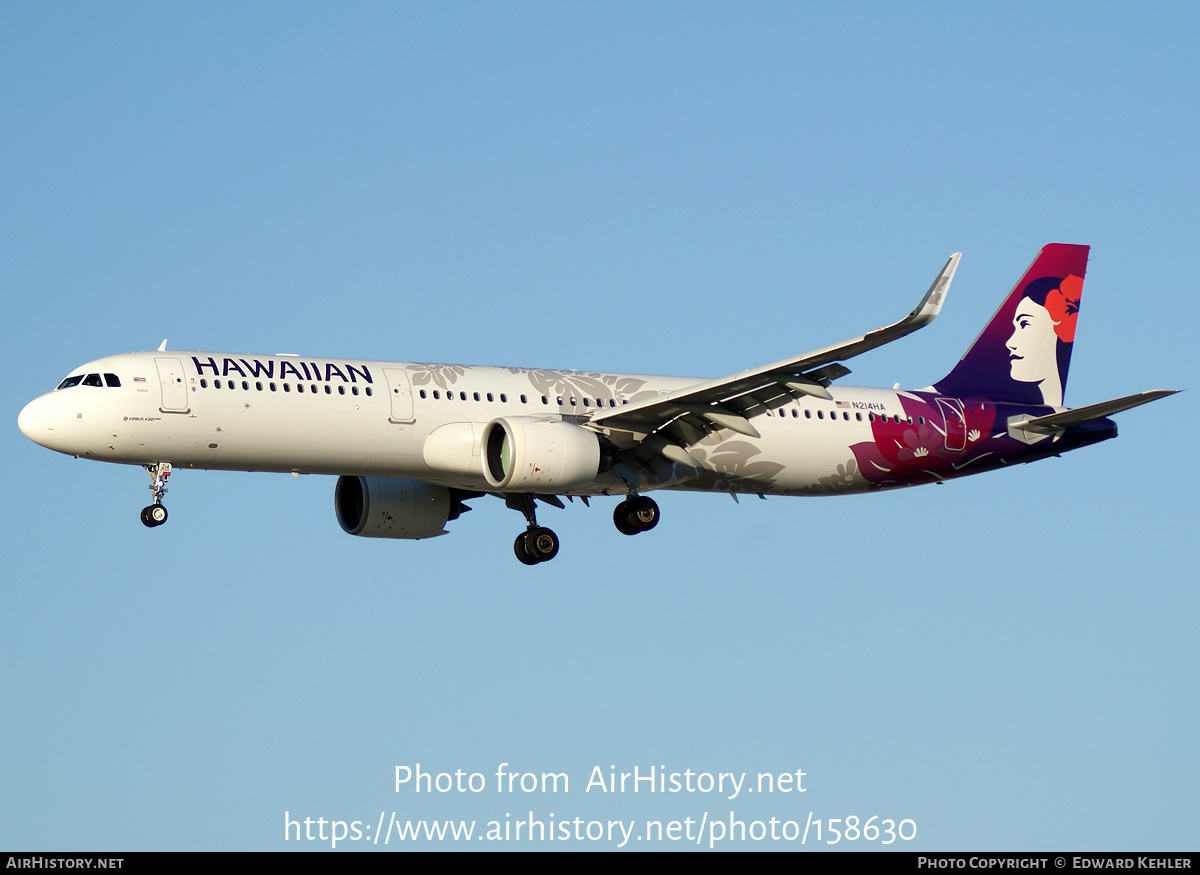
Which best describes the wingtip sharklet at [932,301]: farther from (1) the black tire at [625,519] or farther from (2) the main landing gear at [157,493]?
(2) the main landing gear at [157,493]

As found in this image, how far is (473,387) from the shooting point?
4047 cm

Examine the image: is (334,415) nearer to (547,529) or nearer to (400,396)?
Answer: (400,396)

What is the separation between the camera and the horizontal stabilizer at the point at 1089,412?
39.2m

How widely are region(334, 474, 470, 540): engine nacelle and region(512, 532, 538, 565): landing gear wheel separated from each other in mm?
2456

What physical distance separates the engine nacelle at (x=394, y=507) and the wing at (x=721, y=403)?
621cm

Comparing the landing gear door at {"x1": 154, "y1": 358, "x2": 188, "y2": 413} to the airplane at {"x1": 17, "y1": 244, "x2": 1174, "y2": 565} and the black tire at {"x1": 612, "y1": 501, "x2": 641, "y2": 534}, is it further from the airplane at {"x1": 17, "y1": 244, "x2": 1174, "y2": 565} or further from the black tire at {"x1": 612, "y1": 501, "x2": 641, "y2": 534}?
the black tire at {"x1": 612, "y1": 501, "x2": 641, "y2": 534}

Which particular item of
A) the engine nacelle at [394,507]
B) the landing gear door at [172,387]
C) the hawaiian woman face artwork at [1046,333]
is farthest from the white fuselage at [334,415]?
the hawaiian woman face artwork at [1046,333]

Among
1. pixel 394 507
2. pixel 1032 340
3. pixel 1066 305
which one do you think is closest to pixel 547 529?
pixel 394 507

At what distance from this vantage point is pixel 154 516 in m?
38.1

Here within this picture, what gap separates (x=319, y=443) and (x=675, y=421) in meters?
8.31

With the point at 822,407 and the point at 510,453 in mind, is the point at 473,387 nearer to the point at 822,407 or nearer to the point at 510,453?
the point at 510,453

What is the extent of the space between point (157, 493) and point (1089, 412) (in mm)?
22859
